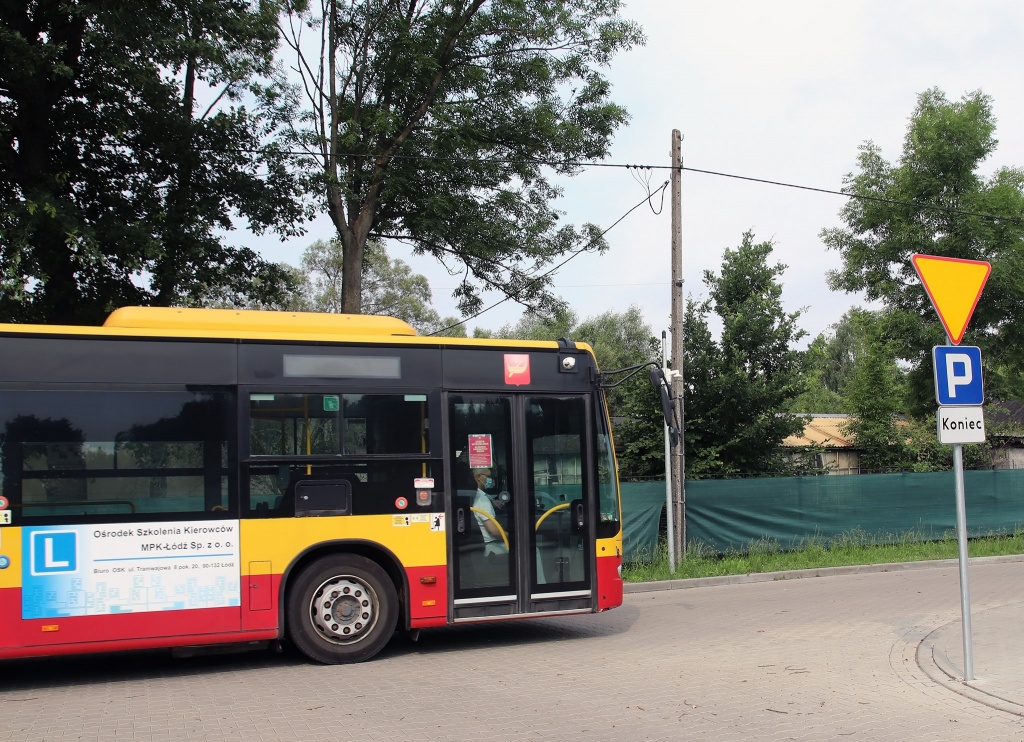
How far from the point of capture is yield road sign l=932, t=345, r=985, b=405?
304 inches

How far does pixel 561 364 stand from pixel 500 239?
12419 millimetres

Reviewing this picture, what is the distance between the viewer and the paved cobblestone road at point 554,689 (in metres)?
6.46

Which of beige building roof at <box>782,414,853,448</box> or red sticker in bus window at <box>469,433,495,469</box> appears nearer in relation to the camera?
red sticker in bus window at <box>469,433,495,469</box>

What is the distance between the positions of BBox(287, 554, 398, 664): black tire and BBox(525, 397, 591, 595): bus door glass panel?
1627 millimetres

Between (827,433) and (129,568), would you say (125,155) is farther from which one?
(827,433)

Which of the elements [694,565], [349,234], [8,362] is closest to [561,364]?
[8,362]

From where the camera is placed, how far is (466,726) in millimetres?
6535

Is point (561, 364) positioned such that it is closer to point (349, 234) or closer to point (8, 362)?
point (8, 362)

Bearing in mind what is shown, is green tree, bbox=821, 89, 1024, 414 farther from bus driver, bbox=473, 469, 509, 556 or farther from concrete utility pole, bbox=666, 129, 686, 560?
bus driver, bbox=473, 469, 509, 556

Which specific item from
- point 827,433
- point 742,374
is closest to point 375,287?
point 827,433

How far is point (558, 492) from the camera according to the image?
9938mm

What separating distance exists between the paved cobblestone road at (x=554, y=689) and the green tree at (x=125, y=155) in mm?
8711

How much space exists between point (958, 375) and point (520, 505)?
431 cm

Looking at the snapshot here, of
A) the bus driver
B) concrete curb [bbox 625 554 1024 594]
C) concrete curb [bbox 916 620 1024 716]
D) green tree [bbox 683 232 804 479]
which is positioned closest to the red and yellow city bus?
the bus driver
